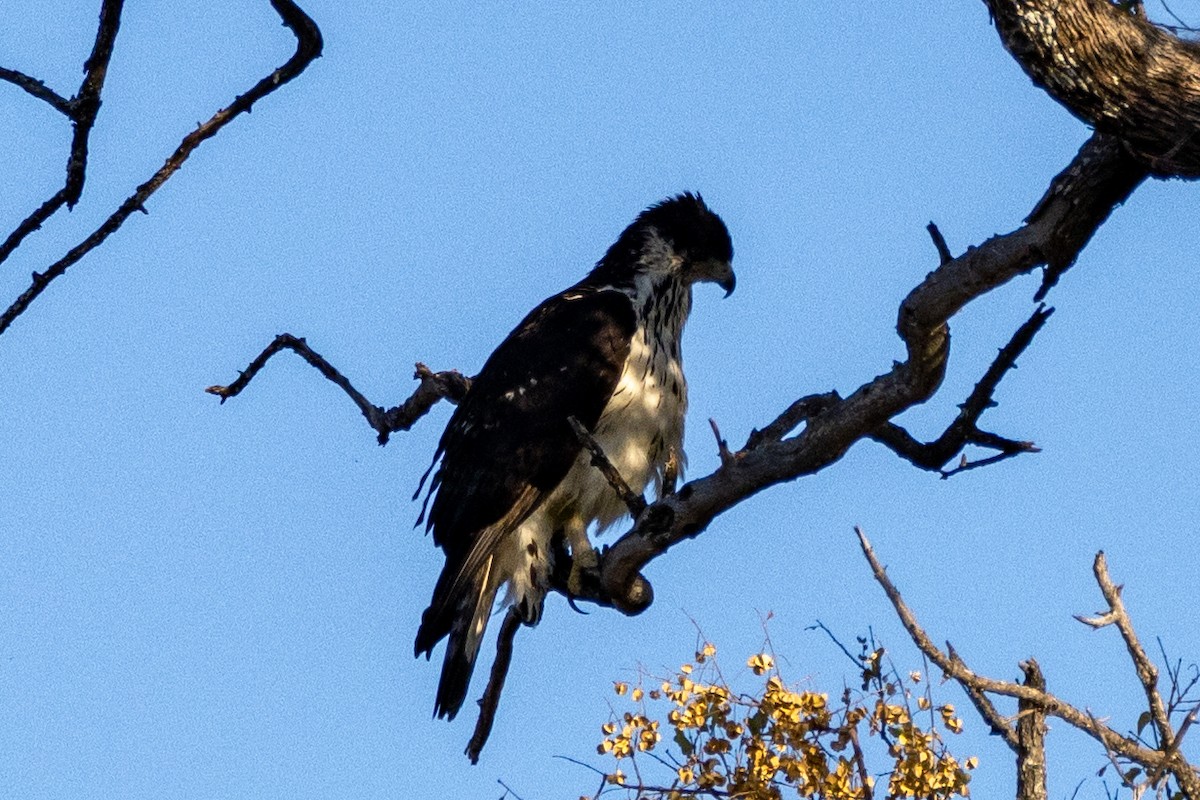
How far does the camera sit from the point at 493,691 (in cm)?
565

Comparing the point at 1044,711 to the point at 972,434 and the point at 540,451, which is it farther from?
the point at 540,451

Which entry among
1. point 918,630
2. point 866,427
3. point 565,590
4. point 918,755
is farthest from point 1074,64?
point 565,590

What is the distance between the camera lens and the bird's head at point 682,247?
22.3 ft

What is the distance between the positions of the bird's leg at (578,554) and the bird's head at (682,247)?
3.80 feet

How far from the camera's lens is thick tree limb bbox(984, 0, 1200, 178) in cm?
415

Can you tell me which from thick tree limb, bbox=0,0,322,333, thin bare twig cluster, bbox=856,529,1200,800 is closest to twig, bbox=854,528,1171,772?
thin bare twig cluster, bbox=856,529,1200,800

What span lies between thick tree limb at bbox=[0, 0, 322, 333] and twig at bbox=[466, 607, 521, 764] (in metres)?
2.47

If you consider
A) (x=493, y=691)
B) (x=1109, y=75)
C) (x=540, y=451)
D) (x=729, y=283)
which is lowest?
(x=493, y=691)

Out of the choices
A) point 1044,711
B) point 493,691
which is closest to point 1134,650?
point 1044,711

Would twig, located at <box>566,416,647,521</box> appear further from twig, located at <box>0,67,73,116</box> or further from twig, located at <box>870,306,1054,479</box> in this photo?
twig, located at <box>0,67,73,116</box>

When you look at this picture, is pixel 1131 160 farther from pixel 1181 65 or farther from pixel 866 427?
pixel 866 427

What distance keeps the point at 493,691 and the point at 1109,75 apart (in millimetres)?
2934

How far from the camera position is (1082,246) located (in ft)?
14.0

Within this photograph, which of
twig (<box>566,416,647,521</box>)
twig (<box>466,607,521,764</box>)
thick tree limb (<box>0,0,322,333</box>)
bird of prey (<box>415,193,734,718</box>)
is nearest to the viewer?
thick tree limb (<box>0,0,322,333</box>)
